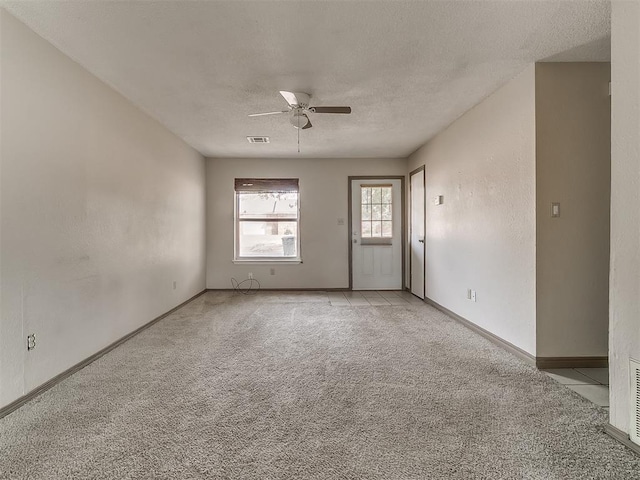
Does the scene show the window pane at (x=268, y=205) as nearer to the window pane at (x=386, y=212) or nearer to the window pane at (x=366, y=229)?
the window pane at (x=366, y=229)

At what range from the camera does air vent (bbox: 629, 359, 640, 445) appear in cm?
156

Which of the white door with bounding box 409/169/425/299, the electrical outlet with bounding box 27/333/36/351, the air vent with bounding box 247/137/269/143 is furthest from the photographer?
the white door with bounding box 409/169/425/299

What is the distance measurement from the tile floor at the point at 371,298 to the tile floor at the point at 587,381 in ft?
8.16

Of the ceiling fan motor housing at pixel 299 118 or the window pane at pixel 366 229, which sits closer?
the ceiling fan motor housing at pixel 299 118

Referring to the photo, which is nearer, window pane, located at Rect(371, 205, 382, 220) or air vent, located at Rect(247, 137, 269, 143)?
air vent, located at Rect(247, 137, 269, 143)

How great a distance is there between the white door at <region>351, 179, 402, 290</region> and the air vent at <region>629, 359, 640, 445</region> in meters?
4.41

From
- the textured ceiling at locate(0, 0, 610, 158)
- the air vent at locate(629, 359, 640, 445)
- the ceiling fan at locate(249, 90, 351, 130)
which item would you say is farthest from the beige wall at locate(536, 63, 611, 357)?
the ceiling fan at locate(249, 90, 351, 130)

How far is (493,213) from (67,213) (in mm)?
3617

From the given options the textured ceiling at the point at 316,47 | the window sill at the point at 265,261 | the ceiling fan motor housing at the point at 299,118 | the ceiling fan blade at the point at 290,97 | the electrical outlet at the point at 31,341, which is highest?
the textured ceiling at the point at 316,47

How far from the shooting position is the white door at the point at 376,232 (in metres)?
5.97

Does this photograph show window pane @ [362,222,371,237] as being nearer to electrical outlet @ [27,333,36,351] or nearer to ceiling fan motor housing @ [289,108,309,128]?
ceiling fan motor housing @ [289,108,309,128]

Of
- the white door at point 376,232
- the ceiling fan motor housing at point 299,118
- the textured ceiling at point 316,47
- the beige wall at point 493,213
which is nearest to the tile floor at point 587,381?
the beige wall at point 493,213

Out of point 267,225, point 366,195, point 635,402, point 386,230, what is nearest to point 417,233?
point 386,230

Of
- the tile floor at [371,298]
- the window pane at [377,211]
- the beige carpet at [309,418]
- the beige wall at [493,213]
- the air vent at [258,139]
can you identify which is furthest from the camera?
the window pane at [377,211]
